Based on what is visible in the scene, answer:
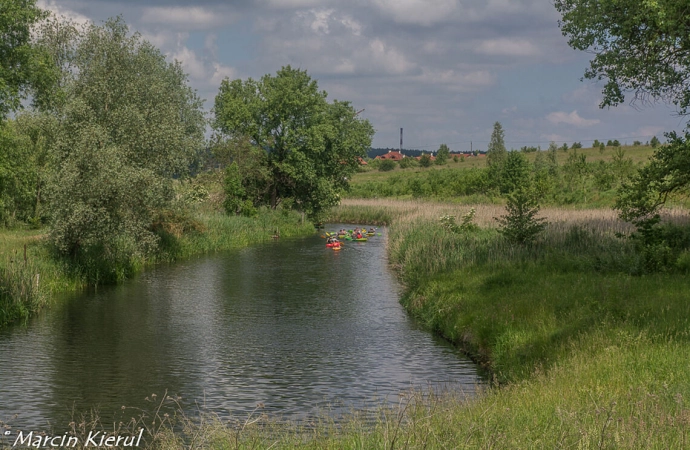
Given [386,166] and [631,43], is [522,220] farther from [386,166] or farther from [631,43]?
[386,166]

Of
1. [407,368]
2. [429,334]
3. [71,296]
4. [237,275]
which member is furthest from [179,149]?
[407,368]

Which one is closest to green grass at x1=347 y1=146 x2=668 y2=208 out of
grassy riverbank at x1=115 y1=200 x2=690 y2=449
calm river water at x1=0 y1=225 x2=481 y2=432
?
grassy riverbank at x1=115 y1=200 x2=690 y2=449

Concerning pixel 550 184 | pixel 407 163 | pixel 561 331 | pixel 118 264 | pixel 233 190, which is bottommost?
pixel 118 264

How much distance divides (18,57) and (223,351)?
58.9 feet

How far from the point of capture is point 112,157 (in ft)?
105

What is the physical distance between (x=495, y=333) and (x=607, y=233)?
46.5ft

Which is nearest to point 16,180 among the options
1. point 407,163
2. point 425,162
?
point 425,162

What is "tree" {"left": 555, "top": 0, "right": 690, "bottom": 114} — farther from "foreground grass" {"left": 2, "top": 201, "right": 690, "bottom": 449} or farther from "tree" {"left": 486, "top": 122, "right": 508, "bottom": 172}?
"tree" {"left": 486, "top": 122, "right": 508, "bottom": 172}

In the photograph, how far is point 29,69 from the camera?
3184cm

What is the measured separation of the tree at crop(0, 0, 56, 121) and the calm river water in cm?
940

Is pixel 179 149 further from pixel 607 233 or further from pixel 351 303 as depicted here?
pixel 607 233

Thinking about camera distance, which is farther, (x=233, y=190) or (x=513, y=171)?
(x=513, y=171)

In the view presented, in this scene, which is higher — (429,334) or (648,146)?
(648,146)

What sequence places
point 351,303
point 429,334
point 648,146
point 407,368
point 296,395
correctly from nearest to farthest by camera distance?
point 296,395
point 407,368
point 429,334
point 351,303
point 648,146
